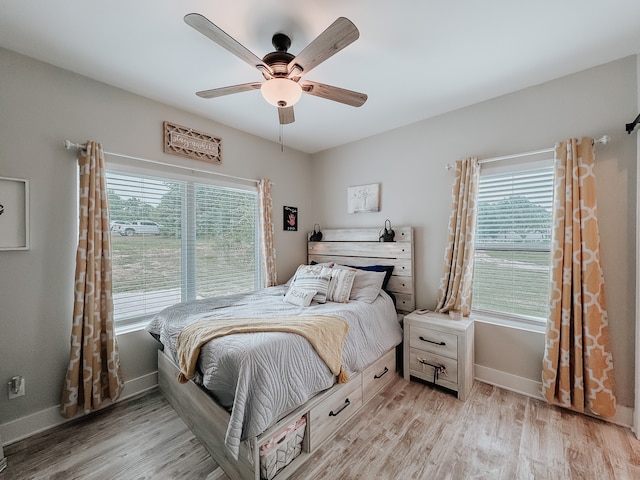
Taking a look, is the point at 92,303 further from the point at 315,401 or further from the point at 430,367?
the point at 430,367

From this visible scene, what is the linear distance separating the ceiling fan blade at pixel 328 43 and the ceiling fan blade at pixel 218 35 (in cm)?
21

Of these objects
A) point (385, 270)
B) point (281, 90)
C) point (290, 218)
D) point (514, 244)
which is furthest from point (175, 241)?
point (514, 244)

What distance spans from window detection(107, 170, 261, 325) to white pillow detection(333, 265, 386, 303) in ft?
4.23

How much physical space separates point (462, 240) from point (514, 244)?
431 millimetres

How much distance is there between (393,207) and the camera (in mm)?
3076

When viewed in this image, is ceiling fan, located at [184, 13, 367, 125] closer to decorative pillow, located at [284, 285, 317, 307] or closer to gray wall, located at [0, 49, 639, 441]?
gray wall, located at [0, 49, 639, 441]

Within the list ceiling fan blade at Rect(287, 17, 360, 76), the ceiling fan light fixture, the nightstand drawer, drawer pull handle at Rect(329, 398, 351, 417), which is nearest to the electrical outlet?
drawer pull handle at Rect(329, 398, 351, 417)

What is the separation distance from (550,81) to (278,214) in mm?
2916

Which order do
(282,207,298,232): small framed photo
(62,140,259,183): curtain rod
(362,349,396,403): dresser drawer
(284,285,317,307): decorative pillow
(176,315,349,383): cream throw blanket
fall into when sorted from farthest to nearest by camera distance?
(282,207,298,232): small framed photo, (284,285,317,307): decorative pillow, (362,349,396,403): dresser drawer, (62,140,259,183): curtain rod, (176,315,349,383): cream throw blanket

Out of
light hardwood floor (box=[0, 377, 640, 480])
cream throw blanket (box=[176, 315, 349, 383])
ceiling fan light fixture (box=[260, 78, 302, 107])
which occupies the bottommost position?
light hardwood floor (box=[0, 377, 640, 480])

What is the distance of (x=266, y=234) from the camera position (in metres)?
3.21

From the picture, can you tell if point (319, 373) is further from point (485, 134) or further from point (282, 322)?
point (485, 134)

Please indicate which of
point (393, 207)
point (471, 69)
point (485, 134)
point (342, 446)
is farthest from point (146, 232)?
point (485, 134)

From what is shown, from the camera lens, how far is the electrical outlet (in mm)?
1802
